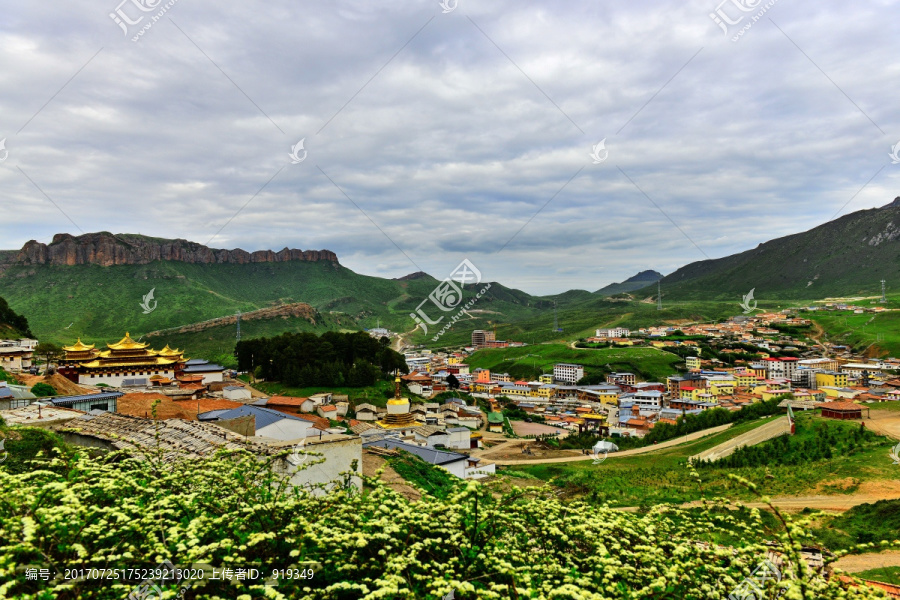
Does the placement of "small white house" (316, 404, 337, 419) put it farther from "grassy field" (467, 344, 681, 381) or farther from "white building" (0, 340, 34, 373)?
"grassy field" (467, 344, 681, 381)

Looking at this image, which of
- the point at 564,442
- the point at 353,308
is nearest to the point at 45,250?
the point at 353,308

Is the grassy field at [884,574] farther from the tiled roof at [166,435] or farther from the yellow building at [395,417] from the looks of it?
the yellow building at [395,417]

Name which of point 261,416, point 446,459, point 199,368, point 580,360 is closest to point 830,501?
point 446,459

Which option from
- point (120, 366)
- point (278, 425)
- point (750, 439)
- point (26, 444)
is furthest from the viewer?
point (120, 366)

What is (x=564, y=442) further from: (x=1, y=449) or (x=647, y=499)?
(x=1, y=449)

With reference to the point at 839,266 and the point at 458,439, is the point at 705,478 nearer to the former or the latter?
the point at 458,439

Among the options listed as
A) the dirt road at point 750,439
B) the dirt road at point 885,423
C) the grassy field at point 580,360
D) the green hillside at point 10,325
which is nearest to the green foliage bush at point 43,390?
the green hillside at point 10,325

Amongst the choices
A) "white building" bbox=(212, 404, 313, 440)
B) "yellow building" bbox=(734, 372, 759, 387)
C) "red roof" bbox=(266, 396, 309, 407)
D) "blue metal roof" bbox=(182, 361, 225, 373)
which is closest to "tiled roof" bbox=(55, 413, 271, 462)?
"white building" bbox=(212, 404, 313, 440)
